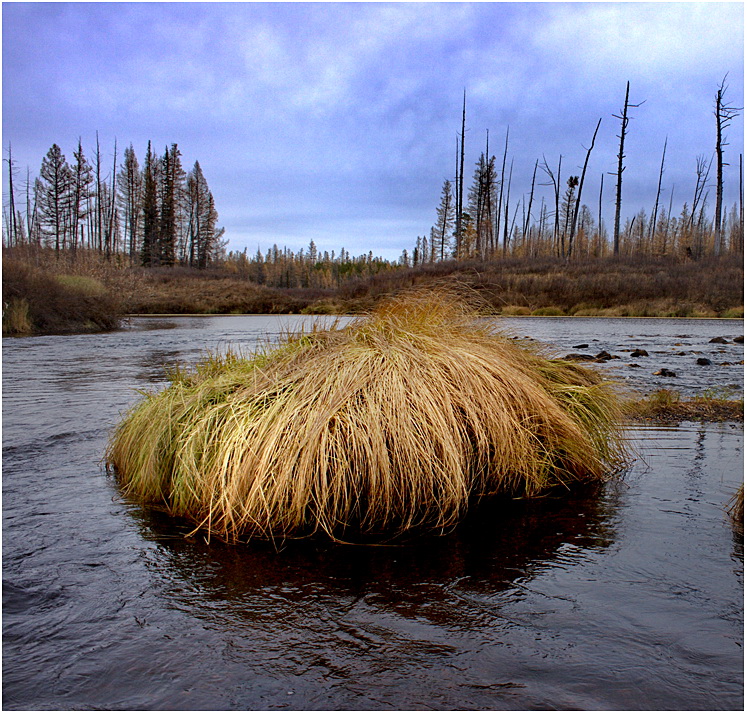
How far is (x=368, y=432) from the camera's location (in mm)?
4098

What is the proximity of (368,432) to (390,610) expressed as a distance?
1334mm

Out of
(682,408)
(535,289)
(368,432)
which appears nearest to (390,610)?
(368,432)

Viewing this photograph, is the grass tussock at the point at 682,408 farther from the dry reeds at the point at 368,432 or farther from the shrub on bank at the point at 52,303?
the shrub on bank at the point at 52,303

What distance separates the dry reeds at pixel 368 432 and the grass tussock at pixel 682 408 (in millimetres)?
2011

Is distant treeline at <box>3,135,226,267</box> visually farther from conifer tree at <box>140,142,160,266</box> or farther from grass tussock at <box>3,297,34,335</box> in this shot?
grass tussock at <box>3,297,34,335</box>

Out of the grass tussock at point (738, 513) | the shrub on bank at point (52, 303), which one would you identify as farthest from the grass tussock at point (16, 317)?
the grass tussock at point (738, 513)

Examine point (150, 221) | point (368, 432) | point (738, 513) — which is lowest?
point (738, 513)

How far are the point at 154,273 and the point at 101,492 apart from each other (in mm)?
51820

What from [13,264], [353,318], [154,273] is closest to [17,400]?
[353,318]

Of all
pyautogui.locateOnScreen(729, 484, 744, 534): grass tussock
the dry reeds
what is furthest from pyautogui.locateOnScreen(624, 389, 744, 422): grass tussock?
pyautogui.locateOnScreen(729, 484, 744, 534): grass tussock

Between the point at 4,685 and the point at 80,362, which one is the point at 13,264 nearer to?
the point at 80,362

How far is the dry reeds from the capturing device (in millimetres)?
3932

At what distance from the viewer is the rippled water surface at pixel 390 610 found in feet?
7.95

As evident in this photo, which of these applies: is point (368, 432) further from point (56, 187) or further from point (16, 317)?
point (56, 187)
